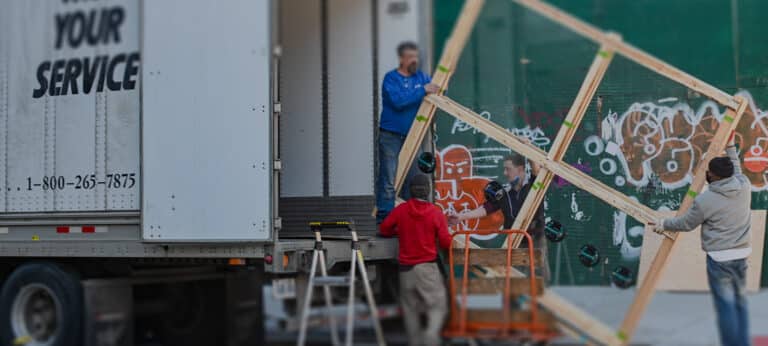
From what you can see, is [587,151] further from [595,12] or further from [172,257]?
[172,257]

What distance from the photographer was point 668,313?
27.0 ft

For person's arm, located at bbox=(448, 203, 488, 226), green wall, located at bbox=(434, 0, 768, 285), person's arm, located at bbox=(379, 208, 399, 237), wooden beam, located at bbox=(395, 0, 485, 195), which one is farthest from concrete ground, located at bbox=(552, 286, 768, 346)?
wooden beam, located at bbox=(395, 0, 485, 195)

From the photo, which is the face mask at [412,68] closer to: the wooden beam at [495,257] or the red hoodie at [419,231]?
the red hoodie at [419,231]

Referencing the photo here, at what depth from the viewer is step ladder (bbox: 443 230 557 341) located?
6.84 m

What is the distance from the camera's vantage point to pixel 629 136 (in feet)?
27.0

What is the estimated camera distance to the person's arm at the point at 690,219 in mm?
7270

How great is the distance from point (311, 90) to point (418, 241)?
1875mm

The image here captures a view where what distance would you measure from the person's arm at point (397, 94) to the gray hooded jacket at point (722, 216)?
7.45ft

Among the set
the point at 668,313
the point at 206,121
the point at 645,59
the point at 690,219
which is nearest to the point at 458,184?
the point at 645,59

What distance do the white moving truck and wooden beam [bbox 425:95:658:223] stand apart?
1.87 feet

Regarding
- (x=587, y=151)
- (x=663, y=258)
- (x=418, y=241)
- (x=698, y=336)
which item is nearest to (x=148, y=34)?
(x=418, y=241)

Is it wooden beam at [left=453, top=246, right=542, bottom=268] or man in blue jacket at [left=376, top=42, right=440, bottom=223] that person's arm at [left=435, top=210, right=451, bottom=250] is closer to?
wooden beam at [left=453, top=246, right=542, bottom=268]

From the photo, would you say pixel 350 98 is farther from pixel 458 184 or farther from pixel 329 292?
pixel 329 292

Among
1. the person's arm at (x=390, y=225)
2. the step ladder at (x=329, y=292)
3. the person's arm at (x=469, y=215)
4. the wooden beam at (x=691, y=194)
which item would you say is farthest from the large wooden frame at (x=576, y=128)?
the step ladder at (x=329, y=292)
